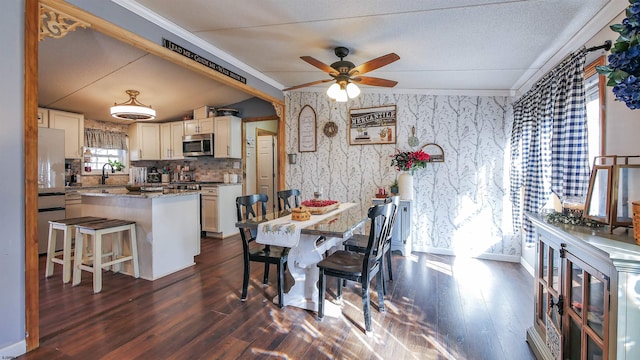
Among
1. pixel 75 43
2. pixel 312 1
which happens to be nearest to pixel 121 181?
pixel 75 43

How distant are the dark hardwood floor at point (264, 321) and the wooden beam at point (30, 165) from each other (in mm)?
299

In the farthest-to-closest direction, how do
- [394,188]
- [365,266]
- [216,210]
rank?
[216,210] < [394,188] < [365,266]

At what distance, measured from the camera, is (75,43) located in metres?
3.05

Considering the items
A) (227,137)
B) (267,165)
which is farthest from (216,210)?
(267,165)

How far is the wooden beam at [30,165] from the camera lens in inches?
72.8

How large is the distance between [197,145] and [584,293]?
5.49 meters

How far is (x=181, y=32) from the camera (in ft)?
9.34

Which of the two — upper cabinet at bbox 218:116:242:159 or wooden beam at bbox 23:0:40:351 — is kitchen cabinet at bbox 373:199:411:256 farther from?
wooden beam at bbox 23:0:40:351

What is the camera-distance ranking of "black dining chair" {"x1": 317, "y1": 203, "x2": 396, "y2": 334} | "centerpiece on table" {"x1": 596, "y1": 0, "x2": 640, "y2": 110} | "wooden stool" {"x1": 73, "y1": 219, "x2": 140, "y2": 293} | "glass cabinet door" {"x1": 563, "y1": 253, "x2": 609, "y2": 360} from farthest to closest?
"wooden stool" {"x1": 73, "y1": 219, "x2": 140, "y2": 293} < "black dining chair" {"x1": 317, "y1": 203, "x2": 396, "y2": 334} < "glass cabinet door" {"x1": 563, "y1": 253, "x2": 609, "y2": 360} < "centerpiece on table" {"x1": 596, "y1": 0, "x2": 640, "y2": 110}

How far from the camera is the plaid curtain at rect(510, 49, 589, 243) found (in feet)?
7.00

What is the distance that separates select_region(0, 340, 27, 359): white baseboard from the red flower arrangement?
388 centimetres

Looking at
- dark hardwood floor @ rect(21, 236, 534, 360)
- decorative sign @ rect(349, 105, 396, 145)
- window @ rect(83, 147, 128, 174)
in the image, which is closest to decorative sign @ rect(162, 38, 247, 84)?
decorative sign @ rect(349, 105, 396, 145)

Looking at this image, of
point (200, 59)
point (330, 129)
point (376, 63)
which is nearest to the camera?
point (376, 63)

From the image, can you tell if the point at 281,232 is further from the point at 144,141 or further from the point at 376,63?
the point at 144,141
